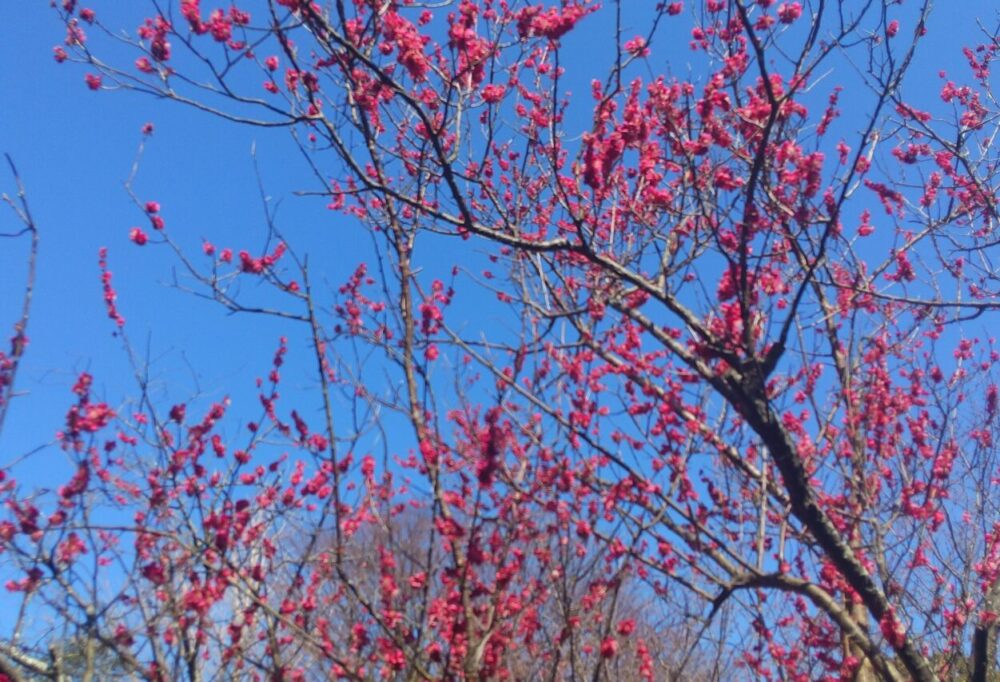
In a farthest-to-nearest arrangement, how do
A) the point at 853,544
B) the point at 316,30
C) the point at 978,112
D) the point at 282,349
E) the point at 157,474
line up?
the point at 978,112 < the point at 853,544 < the point at 282,349 < the point at 157,474 < the point at 316,30

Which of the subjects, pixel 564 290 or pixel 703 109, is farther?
pixel 564 290

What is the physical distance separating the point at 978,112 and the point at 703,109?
9.33 ft

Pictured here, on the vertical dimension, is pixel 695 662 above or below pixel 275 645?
above

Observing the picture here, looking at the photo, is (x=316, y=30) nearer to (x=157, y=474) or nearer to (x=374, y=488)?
(x=374, y=488)

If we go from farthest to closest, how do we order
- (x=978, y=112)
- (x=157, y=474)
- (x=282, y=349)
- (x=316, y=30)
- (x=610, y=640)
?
(x=978, y=112) < (x=282, y=349) < (x=157, y=474) < (x=316, y=30) < (x=610, y=640)

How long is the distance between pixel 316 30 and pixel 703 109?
2031mm

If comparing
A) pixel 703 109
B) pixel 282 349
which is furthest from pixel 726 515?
pixel 282 349

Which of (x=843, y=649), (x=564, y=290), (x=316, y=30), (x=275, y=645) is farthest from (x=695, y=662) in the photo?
(x=316, y=30)

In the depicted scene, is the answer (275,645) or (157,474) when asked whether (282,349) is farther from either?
(275,645)

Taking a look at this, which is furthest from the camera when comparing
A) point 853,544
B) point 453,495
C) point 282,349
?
point 853,544

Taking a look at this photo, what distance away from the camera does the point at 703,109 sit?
400 centimetres

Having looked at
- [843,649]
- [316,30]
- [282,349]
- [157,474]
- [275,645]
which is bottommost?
[275,645]

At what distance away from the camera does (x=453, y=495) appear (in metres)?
3.62

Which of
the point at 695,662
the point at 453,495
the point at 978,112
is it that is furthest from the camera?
the point at 695,662
